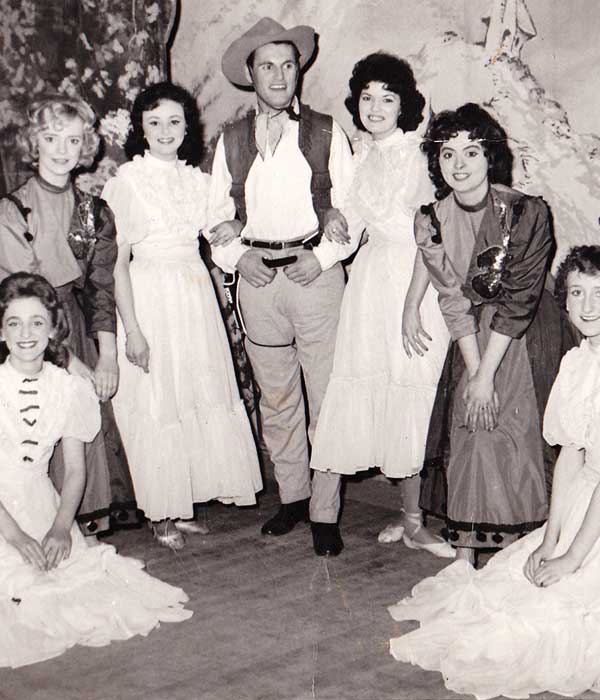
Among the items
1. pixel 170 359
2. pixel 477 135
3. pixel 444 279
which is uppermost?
pixel 477 135

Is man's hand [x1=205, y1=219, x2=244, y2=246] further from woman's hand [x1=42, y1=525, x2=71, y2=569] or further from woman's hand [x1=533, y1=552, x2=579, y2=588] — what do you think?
woman's hand [x1=533, y1=552, x2=579, y2=588]

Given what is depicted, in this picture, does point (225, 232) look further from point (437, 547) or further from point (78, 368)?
point (437, 547)

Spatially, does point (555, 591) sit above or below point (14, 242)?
below

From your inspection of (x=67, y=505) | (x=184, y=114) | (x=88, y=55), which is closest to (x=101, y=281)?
(x=184, y=114)

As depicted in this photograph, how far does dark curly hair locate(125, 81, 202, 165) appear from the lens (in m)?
3.65

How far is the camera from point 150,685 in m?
2.84

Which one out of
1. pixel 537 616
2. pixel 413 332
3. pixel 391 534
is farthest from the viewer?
pixel 391 534

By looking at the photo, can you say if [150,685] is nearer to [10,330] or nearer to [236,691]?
[236,691]

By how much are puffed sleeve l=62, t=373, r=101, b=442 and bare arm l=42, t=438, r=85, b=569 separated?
0.03 metres

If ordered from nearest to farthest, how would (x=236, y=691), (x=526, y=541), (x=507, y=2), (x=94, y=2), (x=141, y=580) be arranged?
(x=236, y=691)
(x=526, y=541)
(x=141, y=580)
(x=507, y=2)
(x=94, y=2)

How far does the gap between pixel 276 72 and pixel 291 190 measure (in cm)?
44

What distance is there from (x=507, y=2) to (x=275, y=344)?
1.56 m

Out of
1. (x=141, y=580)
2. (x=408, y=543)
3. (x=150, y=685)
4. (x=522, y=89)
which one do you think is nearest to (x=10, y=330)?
(x=141, y=580)

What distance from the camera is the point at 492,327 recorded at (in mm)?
3250
